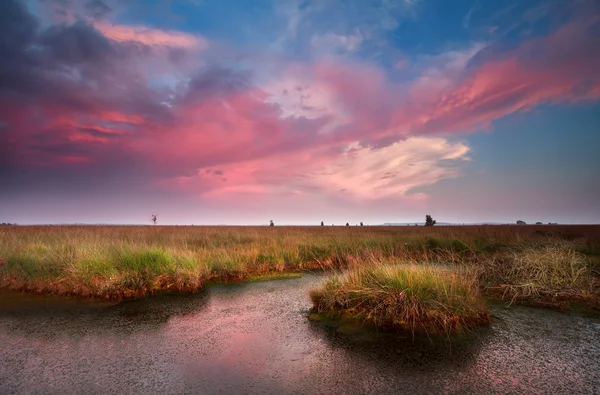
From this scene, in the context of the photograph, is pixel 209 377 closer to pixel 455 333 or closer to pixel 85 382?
pixel 85 382

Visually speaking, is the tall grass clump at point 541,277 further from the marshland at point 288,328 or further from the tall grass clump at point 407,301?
the tall grass clump at point 407,301

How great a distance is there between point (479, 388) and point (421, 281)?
2847 mm

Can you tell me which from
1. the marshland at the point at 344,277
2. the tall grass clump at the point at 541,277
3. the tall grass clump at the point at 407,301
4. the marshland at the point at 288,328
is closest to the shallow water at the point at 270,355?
the marshland at the point at 288,328

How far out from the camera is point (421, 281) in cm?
660

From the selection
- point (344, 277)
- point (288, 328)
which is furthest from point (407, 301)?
point (288, 328)

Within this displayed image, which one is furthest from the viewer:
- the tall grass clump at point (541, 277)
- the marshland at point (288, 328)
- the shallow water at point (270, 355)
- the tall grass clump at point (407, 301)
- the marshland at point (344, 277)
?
the tall grass clump at point (541, 277)

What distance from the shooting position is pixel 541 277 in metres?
8.75

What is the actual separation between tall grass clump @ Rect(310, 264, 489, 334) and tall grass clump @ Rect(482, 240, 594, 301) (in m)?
2.45

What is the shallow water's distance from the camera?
396 centimetres

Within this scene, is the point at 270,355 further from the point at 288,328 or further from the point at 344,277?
the point at 344,277

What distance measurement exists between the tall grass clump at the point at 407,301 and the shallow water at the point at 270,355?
45 cm

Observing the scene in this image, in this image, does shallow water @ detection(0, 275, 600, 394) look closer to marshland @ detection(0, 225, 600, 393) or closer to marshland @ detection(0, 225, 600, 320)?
marshland @ detection(0, 225, 600, 393)

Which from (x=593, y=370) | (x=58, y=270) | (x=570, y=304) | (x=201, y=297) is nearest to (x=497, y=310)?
(x=570, y=304)

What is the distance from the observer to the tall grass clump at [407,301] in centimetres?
596
